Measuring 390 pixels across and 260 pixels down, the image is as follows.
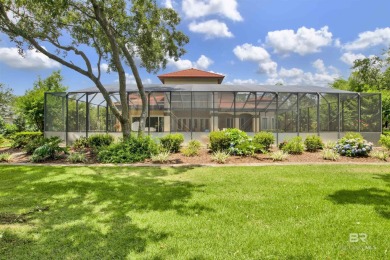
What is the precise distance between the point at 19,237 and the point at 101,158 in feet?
19.8

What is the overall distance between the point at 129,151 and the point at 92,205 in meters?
4.89

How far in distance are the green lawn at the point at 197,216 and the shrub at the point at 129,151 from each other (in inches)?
87.8

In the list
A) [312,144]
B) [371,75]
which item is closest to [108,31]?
[312,144]

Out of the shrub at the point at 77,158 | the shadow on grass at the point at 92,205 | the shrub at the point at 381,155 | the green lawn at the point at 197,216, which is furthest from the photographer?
the shrub at the point at 77,158

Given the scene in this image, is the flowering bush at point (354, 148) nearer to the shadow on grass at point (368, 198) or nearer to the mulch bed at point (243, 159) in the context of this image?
the mulch bed at point (243, 159)

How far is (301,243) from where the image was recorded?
3.02 meters

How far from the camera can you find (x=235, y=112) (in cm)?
1450

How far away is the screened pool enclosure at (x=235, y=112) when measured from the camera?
1391cm

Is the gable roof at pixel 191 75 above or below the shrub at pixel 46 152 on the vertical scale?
above

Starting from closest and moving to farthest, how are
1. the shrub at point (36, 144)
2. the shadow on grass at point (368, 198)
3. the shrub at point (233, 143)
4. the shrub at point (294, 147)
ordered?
the shadow on grass at point (368, 198)
the shrub at point (233, 143)
the shrub at point (294, 147)
the shrub at point (36, 144)

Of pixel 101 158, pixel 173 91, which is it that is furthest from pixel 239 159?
pixel 173 91

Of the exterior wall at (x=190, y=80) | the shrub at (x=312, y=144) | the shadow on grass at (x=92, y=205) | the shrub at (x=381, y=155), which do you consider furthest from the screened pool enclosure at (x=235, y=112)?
the exterior wall at (x=190, y=80)

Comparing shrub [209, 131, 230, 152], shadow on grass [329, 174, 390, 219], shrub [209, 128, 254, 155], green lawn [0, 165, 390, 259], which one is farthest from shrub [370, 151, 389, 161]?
shrub [209, 131, 230, 152]

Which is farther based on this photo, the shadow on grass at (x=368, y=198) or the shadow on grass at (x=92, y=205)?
the shadow on grass at (x=368, y=198)
